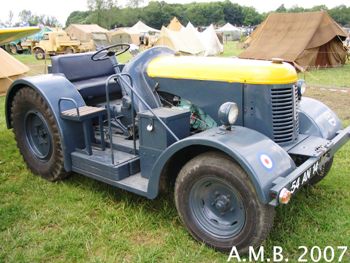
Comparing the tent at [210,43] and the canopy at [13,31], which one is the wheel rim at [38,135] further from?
the tent at [210,43]

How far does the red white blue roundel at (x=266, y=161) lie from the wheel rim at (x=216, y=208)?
11.9 inches

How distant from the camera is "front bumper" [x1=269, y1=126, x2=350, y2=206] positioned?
8.64ft

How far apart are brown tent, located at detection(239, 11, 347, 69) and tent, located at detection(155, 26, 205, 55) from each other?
→ 6068 mm

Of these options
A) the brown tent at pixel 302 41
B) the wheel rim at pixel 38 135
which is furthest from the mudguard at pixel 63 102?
the brown tent at pixel 302 41

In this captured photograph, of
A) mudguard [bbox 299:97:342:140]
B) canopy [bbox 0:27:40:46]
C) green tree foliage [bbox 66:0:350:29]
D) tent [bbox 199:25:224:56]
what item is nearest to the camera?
mudguard [bbox 299:97:342:140]

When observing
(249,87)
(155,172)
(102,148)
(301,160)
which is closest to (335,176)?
(301,160)

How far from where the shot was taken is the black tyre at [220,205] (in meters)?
2.79

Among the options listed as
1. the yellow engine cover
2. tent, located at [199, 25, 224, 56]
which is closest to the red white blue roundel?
the yellow engine cover

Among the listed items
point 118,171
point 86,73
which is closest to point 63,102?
point 86,73

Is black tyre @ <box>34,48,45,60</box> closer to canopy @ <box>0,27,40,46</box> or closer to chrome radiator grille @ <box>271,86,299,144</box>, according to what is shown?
canopy @ <box>0,27,40,46</box>

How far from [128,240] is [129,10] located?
83.3 metres

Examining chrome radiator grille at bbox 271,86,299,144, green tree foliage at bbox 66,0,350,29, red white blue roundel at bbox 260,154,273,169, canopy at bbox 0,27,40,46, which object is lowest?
red white blue roundel at bbox 260,154,273,169

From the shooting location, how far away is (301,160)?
3375mm

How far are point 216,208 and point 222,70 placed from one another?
48.4 inches
